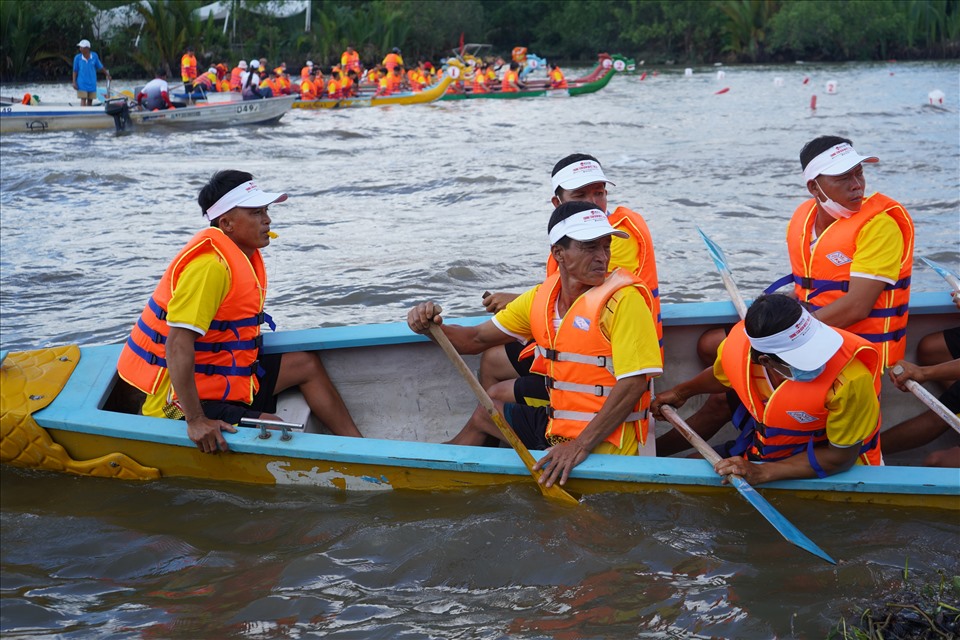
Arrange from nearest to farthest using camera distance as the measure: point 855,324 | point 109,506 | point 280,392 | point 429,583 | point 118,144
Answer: point 429,583 < point 855,324 < point 109,506 < point 280,392 < point 118,144

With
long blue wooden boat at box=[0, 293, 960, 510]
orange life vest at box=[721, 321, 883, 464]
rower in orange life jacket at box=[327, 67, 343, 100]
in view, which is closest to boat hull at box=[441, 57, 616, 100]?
rower in orange life jacket at box=[327, 67, 343, 100]

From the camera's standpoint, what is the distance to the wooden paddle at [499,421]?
3.74m

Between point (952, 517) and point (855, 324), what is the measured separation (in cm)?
84

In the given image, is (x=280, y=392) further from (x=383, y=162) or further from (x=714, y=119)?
(x=714, y=119)

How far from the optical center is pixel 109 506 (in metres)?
4.40

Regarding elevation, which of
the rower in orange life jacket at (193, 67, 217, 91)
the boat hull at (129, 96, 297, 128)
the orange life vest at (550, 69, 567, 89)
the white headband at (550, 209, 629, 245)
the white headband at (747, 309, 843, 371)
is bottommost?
the white headband at (747, 309, 843, 371)

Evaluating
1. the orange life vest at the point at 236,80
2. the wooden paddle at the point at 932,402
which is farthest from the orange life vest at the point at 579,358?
the orange life vest at the point at 236,80

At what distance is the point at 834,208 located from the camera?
411cm

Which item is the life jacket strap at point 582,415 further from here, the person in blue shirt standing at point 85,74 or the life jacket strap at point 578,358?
the person in blue shirt standing at point 85,74

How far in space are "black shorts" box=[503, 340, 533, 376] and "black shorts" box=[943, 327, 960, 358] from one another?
6.10ft

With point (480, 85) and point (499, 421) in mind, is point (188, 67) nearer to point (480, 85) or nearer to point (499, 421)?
point (480, 85)

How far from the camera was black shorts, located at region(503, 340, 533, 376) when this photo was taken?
14.6ft

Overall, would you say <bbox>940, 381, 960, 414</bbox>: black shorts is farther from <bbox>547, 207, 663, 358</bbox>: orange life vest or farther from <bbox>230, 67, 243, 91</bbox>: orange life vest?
<bbox>230, 67, 243, 91</bbox>: orange life vest

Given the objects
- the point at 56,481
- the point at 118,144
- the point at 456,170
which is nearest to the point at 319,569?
the point at 56,481
